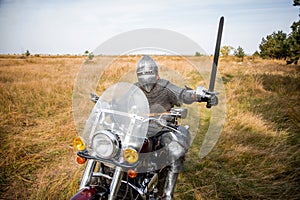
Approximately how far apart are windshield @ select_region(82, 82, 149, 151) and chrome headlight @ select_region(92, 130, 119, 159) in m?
0.06

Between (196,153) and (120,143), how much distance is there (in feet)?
9.28

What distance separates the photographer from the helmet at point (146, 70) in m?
2.30

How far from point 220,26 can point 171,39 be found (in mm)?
909

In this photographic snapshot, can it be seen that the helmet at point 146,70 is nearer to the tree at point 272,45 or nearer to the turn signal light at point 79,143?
the turn signal light at point 79,143

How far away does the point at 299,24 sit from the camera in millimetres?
7367

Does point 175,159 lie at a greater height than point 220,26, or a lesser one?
lesser

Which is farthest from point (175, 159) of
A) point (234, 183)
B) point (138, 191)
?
point (234, 183)

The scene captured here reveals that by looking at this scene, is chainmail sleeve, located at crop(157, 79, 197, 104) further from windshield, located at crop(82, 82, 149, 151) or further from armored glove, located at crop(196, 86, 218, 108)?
windshield, located at crop(82, 82, 149, 151)

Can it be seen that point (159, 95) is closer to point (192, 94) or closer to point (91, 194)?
point (192, 94)

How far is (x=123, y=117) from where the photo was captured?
5.53 ft

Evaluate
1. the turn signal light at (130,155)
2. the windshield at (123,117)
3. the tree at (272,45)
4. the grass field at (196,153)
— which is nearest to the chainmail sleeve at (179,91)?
the grass field at (196,153)

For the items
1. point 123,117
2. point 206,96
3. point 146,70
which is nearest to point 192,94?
point 206,96

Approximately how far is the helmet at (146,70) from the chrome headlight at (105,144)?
0.98 metres

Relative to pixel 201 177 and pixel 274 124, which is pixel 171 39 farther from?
pixel 274 124
